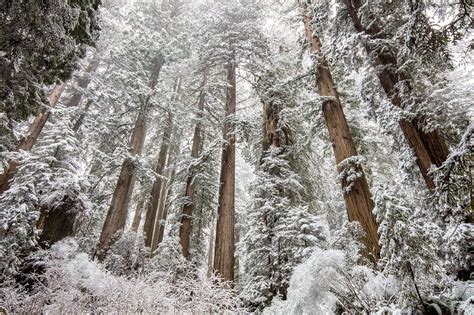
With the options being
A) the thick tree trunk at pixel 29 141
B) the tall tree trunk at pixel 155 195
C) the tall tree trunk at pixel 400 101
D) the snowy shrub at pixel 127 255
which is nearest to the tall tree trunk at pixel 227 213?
the snowy shrub at pixel 127 255

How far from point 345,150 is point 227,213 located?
4.14 meters

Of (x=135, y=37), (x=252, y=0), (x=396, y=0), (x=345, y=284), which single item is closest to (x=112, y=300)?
(x=345, y=284)

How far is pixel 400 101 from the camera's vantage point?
5469mm

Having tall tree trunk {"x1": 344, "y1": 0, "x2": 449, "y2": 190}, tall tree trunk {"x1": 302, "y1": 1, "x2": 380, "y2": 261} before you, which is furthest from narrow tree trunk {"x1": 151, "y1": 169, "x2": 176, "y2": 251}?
tall tree trunk {"x1": 344, "y1": 0, "x2": 449, "y2": 190}

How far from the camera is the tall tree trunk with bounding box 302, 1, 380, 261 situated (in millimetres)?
5350

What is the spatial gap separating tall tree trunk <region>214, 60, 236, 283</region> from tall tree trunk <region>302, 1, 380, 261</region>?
3556 millimetres

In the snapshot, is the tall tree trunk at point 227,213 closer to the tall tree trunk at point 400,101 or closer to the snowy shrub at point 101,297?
the snowy shrub at point 101,297

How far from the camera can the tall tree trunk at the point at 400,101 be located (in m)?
4.75

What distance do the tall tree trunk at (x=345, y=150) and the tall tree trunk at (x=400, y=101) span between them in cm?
128

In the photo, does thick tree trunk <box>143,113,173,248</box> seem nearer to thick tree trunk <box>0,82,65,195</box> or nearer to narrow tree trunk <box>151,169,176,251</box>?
narrow tree trunk <box>151,169,176,251</box>

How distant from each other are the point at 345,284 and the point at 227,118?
798 cm

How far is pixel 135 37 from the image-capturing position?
43.3 feet

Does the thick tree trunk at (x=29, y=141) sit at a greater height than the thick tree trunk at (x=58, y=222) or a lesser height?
greater

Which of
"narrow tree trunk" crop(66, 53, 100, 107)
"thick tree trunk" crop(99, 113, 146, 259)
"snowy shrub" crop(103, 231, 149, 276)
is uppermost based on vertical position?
"narrow tree trunk" crop(66, 53, 100, 107)
